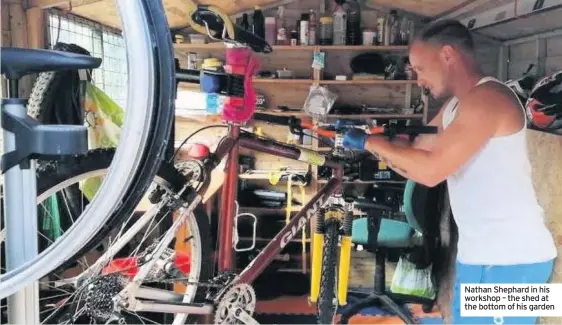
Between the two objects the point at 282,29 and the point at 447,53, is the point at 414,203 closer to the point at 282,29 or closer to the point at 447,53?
the point at 447,53

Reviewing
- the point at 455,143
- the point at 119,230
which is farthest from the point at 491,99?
the point at 119,230

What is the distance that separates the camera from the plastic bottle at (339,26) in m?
2.21

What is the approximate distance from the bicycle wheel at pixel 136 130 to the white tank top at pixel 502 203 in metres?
1.01

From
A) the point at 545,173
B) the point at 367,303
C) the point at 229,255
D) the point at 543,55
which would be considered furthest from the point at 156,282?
the point at 543,55

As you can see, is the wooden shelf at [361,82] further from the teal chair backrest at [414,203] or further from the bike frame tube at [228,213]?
the bike frame tube at [228,213]

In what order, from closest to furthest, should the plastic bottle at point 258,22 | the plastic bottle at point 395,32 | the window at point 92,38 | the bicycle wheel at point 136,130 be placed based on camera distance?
the bicycle wheel at point 136,130 < the window at point 92,38 < the plastic bottle at point 258,22 < the plastic bottle at point 395,32

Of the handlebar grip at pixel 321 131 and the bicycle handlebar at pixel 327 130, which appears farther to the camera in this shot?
the handlebar grip at pixel 321 131

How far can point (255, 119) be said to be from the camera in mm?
1682

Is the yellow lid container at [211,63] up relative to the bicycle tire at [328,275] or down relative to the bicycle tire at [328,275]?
up

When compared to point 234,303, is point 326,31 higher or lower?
higher

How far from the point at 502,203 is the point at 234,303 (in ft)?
2.82

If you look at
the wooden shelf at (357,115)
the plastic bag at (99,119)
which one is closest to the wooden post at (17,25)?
the plastic bag at (99,119)

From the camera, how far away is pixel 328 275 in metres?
2.00

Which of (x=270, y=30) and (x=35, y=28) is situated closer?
(x=35, y=28)
